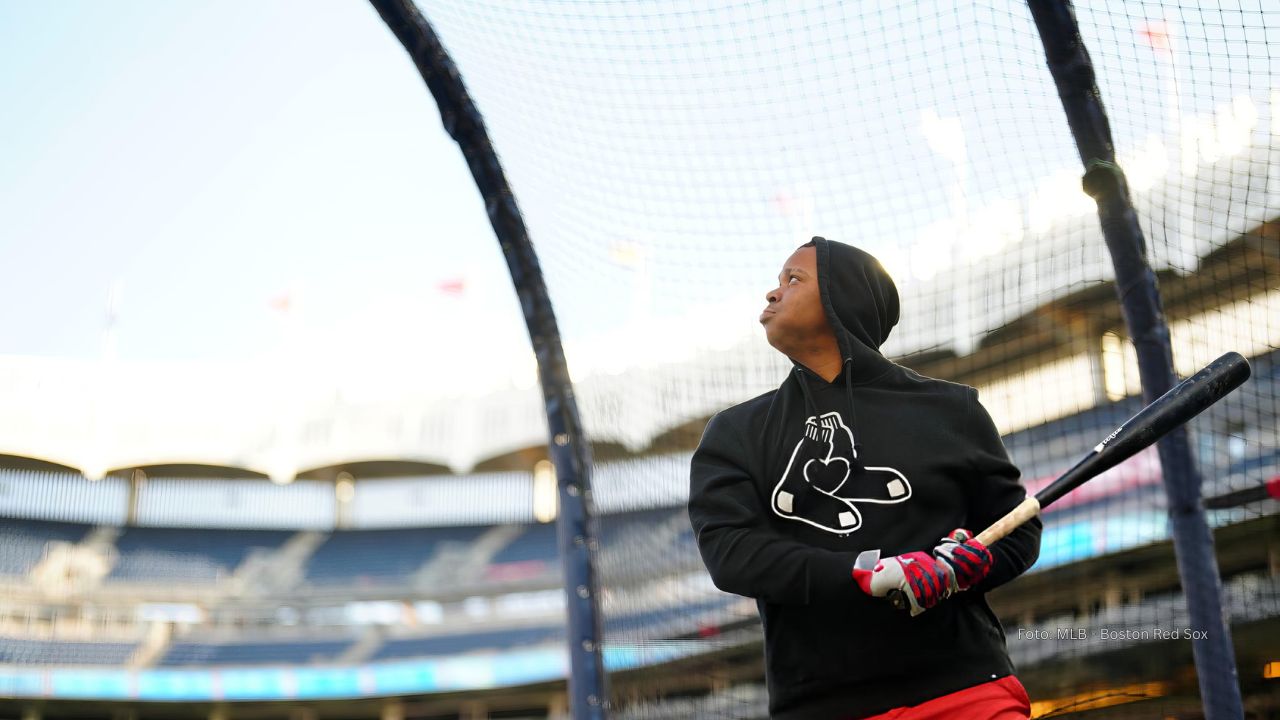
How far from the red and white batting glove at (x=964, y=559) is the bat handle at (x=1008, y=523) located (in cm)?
3

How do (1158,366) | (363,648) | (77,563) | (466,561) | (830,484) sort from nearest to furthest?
(830,484), (1158,366), (363,648), (77,563), (466,561)

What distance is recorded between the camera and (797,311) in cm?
151

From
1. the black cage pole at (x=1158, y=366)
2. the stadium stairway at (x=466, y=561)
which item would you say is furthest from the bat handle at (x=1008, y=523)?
→ the stadium stairway at (x=466, y=561)

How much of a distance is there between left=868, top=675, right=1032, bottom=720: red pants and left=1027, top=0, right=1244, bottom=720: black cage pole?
1.14 meters

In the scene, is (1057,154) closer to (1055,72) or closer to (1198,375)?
(1055,72)

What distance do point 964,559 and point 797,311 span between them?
440 millimetres

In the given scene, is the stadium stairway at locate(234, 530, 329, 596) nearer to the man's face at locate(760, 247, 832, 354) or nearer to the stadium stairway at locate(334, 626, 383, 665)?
the stadium stairway at locate(334, 626, 383, 665)

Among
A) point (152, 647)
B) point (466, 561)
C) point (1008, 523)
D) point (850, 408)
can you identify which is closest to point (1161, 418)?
point (1008, 523)

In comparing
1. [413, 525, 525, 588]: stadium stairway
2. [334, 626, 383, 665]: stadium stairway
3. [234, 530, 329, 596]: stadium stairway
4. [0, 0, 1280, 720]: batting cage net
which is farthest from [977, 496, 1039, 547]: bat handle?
[234, 530, 329, 596]: stadium stairway

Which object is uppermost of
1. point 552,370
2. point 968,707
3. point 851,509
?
point 552,370

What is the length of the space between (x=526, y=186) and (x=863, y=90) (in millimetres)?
903

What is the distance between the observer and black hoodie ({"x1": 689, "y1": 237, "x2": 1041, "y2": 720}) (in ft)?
4.25

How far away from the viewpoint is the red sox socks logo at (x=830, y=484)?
137 cm

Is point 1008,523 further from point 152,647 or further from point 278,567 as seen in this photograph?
point 278,567
